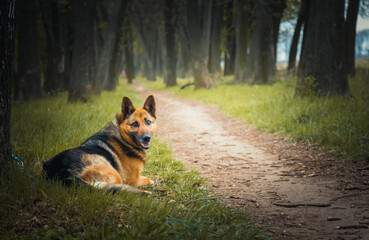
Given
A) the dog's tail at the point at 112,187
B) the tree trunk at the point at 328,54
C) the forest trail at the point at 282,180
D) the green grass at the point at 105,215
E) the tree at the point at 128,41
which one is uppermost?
the tree at the point at 128,41

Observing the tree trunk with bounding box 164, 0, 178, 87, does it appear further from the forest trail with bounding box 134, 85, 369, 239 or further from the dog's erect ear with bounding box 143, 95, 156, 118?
the dog's erect ear with bounding box 143, 95, 156, 118

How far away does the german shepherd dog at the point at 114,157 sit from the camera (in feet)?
9.54

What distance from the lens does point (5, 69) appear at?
2895 mm

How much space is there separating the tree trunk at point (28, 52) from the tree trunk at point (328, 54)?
11228mm

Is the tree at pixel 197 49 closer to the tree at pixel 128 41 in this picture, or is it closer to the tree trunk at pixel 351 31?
the tree at pixel 128 41

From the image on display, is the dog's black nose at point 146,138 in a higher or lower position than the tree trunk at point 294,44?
lower

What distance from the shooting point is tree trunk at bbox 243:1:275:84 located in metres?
15.8

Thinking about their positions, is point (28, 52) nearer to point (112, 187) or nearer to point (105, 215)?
point (112, 187)

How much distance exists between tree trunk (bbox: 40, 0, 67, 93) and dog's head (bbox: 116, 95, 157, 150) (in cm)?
1155

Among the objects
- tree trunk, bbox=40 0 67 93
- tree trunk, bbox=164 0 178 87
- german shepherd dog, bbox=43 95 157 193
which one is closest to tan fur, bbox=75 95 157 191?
german shepherd dog, bbox=43 95 157 193

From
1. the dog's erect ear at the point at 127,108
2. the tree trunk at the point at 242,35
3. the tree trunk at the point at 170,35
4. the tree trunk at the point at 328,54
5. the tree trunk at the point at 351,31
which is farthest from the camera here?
the tree trunk at the point at 170,35

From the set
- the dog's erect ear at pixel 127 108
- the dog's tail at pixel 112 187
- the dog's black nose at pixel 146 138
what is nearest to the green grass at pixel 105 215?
the dog's tail at pixel 112 187

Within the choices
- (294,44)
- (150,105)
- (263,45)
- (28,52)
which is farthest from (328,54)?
(28,52)

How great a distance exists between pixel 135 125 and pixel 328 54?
735 cm
